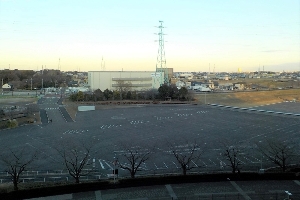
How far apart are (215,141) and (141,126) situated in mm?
4155

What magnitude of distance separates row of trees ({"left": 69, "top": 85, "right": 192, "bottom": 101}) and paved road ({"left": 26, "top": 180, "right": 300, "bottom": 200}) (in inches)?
660

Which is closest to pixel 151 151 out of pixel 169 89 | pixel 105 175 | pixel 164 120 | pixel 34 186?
pixel 105 175

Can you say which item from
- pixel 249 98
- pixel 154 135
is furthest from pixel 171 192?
pixel 249 98

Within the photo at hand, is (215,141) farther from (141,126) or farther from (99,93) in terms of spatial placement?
(99,93)

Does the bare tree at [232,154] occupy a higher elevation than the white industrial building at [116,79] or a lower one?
lower

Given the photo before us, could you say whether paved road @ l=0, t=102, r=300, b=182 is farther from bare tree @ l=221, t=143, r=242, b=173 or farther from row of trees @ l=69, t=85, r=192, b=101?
row of trees @ l=69, t=85, r=192, b=101

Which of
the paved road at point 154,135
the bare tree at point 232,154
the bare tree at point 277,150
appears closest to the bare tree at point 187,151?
the paved road at point 154,135

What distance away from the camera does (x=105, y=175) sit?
734cm

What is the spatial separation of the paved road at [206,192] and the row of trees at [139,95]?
16759 millimetres

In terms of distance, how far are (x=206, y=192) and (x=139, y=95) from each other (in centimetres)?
1776

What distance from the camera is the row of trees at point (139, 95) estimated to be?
2288 centimetres

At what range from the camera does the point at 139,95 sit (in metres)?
23.6

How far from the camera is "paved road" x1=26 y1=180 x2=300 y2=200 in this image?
229 inches

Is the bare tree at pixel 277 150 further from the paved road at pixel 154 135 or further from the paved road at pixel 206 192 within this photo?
the paved road at pixel 206 192
